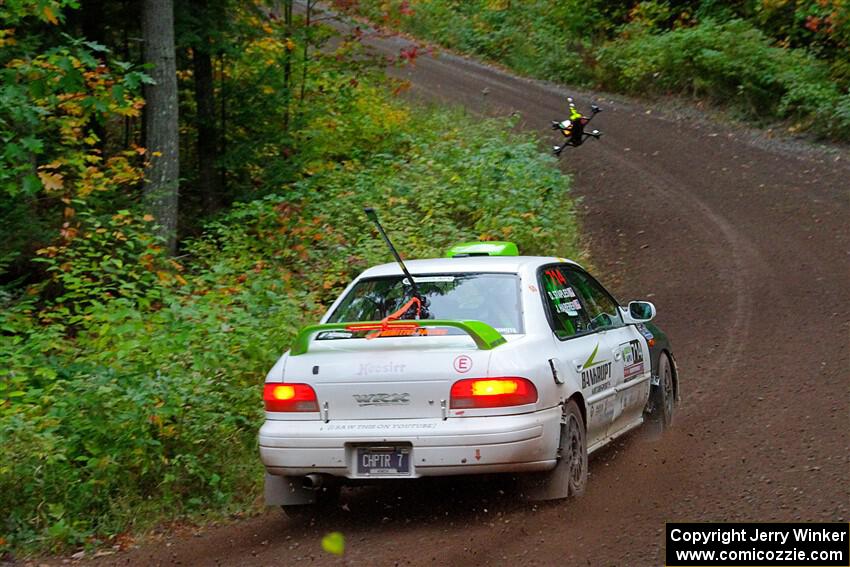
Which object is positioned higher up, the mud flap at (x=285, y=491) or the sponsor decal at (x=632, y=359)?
the sponsor decal at (x=632, y=359)

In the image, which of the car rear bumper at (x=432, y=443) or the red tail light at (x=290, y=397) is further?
the red tail light at (x=290, y=397)

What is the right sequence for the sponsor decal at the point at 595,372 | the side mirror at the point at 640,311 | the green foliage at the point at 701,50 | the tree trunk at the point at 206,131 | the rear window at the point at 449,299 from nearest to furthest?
the rear window at the point at 449,299
the sponsor decal at the point at 595,372
the side mirror at the point at 640,311
the tree trunk at the point at 206,131
the green foliage at the point at 701,50

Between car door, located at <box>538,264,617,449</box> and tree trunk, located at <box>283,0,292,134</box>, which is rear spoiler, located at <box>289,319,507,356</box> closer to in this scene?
car door, located at <box>538,264,617,449</box>

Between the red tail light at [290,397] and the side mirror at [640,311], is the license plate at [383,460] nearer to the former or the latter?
the red tail light at [290,397]

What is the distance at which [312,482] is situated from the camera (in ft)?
22.8

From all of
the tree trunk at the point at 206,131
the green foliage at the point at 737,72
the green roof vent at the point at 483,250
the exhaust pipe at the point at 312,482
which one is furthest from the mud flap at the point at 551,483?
the green foliage at the point at 737,72

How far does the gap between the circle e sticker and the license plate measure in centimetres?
57

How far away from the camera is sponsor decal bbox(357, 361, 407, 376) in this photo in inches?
256

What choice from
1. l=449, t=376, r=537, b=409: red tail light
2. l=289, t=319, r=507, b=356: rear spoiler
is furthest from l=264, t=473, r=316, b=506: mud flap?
l=449, t=376, r=537, b=409: red tail light

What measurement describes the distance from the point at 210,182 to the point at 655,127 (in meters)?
13.1

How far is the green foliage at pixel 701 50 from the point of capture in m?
25.5

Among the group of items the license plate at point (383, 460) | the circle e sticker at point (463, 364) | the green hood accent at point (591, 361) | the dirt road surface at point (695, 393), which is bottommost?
the dirt road surface at point (695, 393)

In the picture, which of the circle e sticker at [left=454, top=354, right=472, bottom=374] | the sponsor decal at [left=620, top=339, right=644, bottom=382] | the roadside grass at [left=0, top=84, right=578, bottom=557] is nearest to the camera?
the circle e sticker at [left=454, top=354, right=472, bottom=374]

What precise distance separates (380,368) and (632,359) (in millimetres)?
2742
